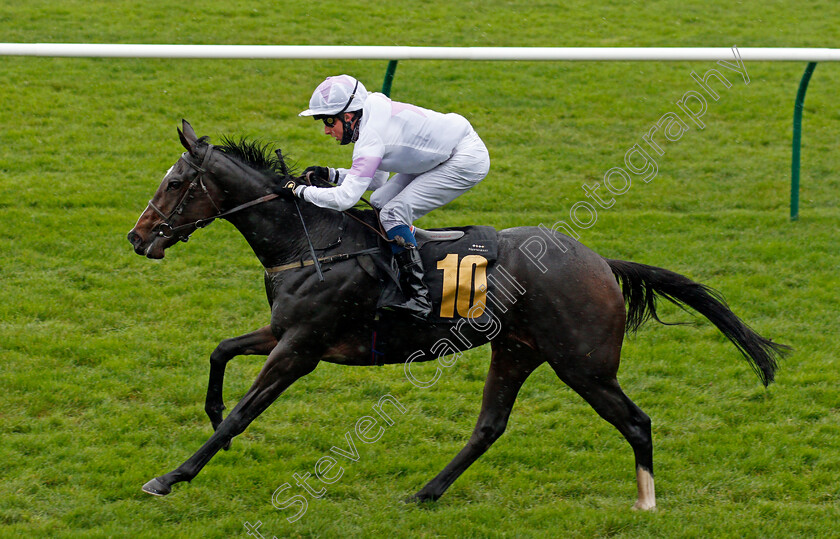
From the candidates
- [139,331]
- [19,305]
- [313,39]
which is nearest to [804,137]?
[313,39]

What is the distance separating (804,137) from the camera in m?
10.5

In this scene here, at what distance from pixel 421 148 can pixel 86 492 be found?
7.98 feet

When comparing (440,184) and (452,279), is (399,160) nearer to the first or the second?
(440,184)

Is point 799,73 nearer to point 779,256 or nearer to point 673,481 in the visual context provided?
point 779,256

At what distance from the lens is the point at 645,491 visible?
183 inches

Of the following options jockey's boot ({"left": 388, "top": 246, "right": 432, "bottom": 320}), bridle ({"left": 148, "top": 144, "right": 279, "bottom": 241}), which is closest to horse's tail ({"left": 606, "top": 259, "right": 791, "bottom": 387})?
jockey's boot ({"left": 388, "top": 246, "right": 432, "bottom": 320})

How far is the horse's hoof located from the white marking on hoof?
2349mm

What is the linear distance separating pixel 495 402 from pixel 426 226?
3.51 metres

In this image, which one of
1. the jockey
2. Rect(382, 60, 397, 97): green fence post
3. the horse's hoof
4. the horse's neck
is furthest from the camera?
Rect(382, 60, 397, 97): green fence post

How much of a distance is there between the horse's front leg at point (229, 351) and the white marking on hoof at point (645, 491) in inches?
79.5

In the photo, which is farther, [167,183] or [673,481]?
[673,481]

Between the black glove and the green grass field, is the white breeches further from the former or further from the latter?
the green grass field

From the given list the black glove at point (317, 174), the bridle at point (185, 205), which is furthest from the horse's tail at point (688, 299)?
the bridle at point (185, 205)

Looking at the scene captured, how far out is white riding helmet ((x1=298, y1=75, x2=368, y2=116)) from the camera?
432cm
